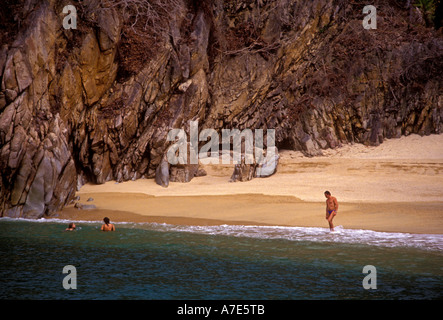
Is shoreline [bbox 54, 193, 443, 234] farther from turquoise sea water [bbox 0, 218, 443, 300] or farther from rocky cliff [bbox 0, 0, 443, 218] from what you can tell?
rocky cliff [bbox 0, 0, 443, 218]

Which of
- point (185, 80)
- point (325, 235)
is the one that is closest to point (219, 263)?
point (325, 235)

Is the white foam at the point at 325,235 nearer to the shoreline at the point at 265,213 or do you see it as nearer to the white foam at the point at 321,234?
the white foam at the point at 321,234

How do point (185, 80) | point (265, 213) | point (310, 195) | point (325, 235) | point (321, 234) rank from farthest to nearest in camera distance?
point (185, 80), point (310, 195), point (265, 213), point (321, 234), point (325, 235)

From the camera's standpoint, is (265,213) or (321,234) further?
(265,213)

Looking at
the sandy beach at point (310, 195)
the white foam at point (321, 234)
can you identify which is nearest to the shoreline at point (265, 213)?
the sandy beach at point (310, 195)

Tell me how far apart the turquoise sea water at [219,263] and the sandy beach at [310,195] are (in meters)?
1.39

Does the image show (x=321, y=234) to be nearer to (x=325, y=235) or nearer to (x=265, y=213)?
(x=325, y=235)

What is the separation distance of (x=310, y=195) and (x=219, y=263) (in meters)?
8.63

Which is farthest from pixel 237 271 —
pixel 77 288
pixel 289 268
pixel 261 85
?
pixel 261 85

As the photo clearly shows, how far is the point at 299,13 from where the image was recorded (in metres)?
25.5

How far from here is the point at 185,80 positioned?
2295 centimetres

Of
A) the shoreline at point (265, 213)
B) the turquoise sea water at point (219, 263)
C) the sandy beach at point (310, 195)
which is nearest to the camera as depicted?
the turquoise sea water at point (219, 263)

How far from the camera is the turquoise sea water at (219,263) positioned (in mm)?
7898

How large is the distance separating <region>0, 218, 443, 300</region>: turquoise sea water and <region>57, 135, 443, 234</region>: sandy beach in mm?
1393
